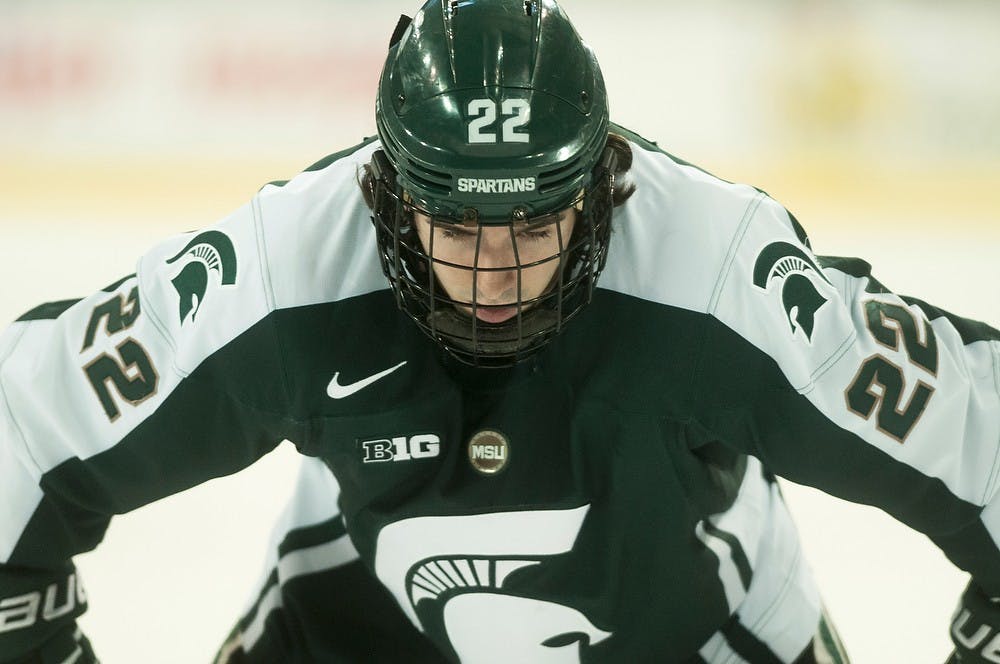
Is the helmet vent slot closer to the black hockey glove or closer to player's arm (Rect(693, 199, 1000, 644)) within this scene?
player's arm (Rect(693, 199, 1000, 644))

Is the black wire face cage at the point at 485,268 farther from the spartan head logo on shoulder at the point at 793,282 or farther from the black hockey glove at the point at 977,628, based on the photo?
the black hockey glove at the point at 977,628

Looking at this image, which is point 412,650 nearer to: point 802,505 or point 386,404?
point 386,404

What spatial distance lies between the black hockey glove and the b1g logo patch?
70cm

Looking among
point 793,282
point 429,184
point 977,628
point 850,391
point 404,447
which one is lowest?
point 977,628

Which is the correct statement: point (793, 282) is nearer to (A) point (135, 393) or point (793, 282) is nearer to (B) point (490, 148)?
(B) point (490, 148)

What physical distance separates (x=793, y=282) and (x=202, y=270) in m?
0.69

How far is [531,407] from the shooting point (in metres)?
1.50

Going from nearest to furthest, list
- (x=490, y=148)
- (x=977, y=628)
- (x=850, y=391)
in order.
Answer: (x=490, y=148) < (x=850, y=391) < (x=977, y=628)

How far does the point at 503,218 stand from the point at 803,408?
40cm

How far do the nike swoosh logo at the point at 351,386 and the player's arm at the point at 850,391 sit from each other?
0.36 metres

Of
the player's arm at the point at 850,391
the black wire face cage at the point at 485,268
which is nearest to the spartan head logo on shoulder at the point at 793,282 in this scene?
the player's arm at the point at 850,391

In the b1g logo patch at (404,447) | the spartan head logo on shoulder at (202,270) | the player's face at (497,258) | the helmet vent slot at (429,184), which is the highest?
the helmet vent slot at (429,184)

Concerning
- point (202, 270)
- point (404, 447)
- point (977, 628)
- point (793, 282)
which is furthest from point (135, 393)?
point (977, 628)

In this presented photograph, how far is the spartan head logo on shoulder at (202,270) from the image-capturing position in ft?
4.96
